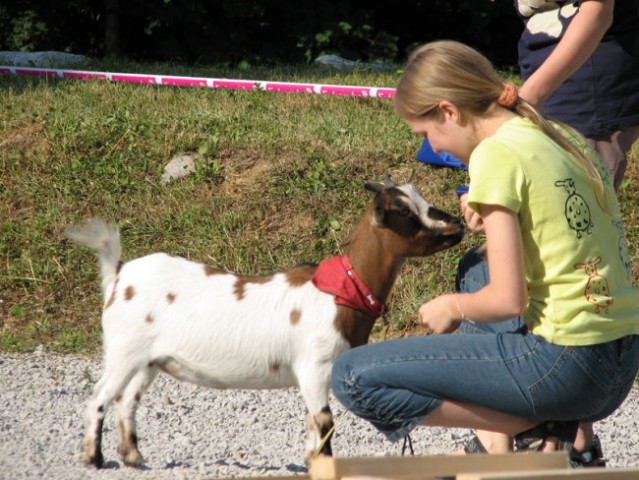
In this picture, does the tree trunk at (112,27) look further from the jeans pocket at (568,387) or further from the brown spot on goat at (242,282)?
the jeans pocket at (568,387)

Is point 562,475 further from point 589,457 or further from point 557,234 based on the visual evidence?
point 589,457

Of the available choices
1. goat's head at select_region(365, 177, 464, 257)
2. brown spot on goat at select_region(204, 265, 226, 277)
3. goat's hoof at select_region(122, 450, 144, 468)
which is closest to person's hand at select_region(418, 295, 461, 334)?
goat's head at select_region(365, 177, 464, 257)

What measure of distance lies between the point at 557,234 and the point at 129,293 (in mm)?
1963

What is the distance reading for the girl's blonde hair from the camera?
330 cm

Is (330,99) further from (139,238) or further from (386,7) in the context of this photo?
(386,7)

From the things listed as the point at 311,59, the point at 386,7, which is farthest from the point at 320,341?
the point at 386,7

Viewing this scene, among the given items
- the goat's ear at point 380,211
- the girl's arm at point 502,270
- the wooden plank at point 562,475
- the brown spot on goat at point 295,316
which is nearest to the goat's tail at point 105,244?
the brown spot on goat at point 295,316

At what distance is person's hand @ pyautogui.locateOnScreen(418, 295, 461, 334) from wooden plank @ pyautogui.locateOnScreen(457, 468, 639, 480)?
612 millimetres

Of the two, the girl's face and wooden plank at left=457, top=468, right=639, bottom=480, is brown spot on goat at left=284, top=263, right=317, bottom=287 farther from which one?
wooden plank at left=457, top=468, right=639, bottom=480

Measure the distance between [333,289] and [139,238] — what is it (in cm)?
331

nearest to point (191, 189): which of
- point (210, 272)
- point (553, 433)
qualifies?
point (210, 272)

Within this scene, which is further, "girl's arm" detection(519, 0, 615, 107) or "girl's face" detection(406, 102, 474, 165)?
"girl's arm" detection(519, 0, 615, 107)

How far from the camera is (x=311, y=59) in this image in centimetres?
1466

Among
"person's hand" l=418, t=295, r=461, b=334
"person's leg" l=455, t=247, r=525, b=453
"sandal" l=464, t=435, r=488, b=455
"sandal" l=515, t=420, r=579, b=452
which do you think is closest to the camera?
"person's hand" l=418, t=295, r=461, b=334
